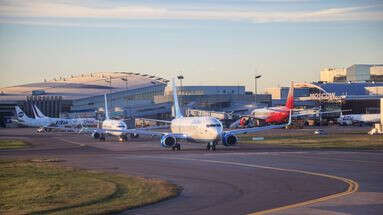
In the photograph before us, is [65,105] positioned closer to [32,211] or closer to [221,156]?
[221,156]

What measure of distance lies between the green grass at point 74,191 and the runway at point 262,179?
1183 millimetres

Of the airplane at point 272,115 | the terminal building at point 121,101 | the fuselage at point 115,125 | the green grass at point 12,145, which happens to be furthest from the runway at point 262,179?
the terminal building at point 121,101

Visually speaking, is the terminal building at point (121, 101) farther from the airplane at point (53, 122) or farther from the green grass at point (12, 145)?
the green grass at point (12, 145)

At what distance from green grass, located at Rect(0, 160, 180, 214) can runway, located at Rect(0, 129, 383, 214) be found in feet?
3.88

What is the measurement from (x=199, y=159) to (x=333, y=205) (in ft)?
82.9

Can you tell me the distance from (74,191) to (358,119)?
10915cm

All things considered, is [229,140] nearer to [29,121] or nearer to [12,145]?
[12,145]

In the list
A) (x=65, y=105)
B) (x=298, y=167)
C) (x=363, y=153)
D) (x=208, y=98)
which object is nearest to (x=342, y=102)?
(x=208, y=98)

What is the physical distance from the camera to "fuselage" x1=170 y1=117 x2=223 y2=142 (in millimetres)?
61188

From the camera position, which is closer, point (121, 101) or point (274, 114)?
point (274, 114)

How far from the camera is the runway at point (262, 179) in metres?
24.8

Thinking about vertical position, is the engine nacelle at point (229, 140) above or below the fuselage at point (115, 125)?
below

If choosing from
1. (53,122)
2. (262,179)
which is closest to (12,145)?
(262,179)

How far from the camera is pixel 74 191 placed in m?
29.9
